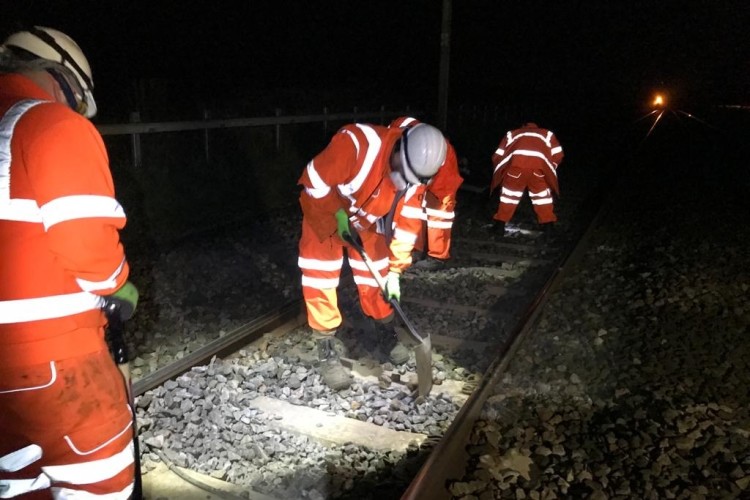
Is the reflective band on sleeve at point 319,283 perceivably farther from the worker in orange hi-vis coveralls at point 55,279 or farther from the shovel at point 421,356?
the worker in orange hi-vis coveralls at point 55,279

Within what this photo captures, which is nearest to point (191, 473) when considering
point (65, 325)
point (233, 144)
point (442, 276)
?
point (65, 325)

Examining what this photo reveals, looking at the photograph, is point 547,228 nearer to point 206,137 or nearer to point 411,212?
point 411,212

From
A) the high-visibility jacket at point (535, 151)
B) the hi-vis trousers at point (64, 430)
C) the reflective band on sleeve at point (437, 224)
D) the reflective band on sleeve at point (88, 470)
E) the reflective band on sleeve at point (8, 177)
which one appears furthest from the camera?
the high-visibility jacket at point (535, 151)

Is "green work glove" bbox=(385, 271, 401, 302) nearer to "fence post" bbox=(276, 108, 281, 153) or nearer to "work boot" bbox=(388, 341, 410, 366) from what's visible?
"work boot" bbox=(388, 341, 410, 366)

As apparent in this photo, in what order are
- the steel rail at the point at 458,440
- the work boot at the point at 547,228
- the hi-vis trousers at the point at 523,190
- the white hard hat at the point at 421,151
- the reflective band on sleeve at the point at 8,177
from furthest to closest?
the work boot at the point at 547,228 < the hi-vis trousers at the point at 523,190 < the white hard hat at the point at 421,151 < the steel rail at the point at 458,440 < the reflective band on sleeve at the point at 8,177

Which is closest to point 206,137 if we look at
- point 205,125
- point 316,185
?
point 205,125

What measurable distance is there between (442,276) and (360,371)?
256cm

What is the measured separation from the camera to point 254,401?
162 inches

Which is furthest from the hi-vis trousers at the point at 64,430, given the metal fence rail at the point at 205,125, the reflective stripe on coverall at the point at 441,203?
the metal fence rail at the point at 205,125

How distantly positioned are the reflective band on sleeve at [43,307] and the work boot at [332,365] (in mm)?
2511

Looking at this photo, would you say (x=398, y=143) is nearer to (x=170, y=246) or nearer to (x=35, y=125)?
(x=35, y=125)

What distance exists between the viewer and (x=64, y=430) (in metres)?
1.96

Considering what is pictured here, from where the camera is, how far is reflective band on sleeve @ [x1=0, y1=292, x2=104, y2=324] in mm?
1825

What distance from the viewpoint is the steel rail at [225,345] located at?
4.12 m
